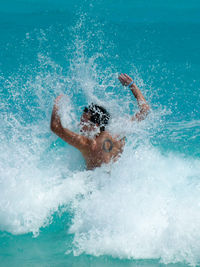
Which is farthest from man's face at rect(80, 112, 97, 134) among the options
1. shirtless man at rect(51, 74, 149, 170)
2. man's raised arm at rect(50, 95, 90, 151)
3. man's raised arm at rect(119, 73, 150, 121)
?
man's raised arm at rect(119, 73, 150, 121)

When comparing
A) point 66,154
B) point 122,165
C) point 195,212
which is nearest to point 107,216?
point 122,165

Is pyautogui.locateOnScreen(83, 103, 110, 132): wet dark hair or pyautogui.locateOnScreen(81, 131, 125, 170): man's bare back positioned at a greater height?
pyautogui.locateOnScreen(83, 103, 110, 132): wet dark hair

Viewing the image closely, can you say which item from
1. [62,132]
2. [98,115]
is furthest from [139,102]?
[62,132]

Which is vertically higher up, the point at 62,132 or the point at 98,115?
the point at 98,115

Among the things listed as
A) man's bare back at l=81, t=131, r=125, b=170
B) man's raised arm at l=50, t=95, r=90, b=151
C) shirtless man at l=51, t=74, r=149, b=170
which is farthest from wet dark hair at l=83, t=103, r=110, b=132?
man's raised arm at l=50, t=95, r=90, b=151

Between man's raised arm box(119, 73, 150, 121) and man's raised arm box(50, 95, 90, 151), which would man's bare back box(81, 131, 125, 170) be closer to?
man's raised arm box(50, 95, 90, 151)

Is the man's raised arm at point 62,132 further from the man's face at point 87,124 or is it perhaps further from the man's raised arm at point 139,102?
the man's raised arm at point 139,102

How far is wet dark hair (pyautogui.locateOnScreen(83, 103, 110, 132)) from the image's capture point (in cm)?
338

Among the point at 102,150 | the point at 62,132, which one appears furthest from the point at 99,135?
the point at 62,132

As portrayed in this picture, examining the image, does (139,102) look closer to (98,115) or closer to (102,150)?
(98,115)

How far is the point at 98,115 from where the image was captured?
3.42 metres

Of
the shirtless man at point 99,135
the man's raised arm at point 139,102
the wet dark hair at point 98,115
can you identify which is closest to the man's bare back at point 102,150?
the shirtless man at point 99,135

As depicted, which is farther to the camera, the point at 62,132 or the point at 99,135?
the point at 99,135

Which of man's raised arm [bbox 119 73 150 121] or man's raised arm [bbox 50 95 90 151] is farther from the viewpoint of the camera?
man's raised arm [bbox 119 73 150 121]
